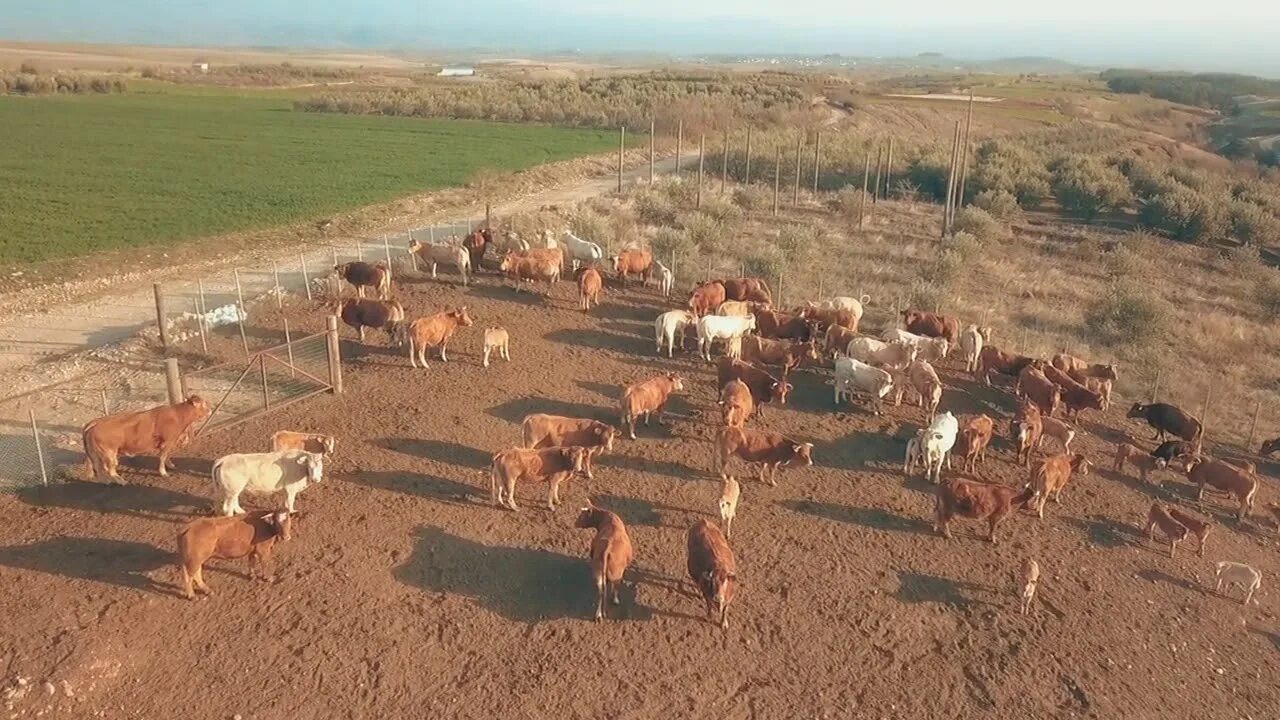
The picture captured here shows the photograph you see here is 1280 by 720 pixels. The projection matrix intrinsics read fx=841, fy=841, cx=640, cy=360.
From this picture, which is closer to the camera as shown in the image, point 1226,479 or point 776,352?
point 1226,479

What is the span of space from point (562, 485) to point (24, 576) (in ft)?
21.5

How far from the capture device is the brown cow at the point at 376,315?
1686 cm

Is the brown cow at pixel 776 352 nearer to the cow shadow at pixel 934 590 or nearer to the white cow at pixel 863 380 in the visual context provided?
the white cow at pixel 863 380

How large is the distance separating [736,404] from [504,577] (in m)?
5.31

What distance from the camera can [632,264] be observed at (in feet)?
70.3

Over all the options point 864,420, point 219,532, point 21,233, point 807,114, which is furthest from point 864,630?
point 807,114

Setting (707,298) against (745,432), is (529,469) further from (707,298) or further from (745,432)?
(707,298)

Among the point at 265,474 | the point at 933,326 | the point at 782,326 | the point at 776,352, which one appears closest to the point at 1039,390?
the point at 933,326

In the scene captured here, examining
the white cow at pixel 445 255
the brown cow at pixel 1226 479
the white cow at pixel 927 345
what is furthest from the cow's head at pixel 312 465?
the brown cow at pixel 1226 479

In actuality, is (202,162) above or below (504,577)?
above

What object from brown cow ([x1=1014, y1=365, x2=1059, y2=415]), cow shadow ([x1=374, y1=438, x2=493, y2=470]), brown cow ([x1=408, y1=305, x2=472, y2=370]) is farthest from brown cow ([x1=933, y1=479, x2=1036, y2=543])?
brown cow ([x1=408, y1=305, x2=472, y2=370])

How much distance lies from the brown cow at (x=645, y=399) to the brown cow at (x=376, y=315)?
5559 mm

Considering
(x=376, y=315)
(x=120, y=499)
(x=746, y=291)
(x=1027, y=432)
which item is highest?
(x=376, y=315)

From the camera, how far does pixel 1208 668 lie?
374 inches
